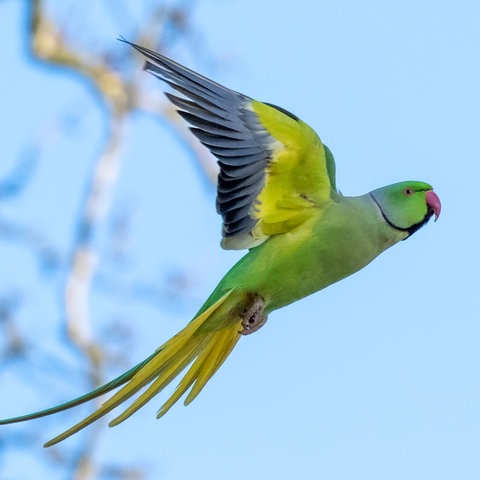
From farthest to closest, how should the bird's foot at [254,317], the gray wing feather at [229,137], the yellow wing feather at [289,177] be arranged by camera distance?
the bird's foot at [254,317] → the yellow wing feather at [289,177] → the gray wing feather at [229,137]

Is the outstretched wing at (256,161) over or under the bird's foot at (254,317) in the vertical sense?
over

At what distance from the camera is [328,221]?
12.8 feet

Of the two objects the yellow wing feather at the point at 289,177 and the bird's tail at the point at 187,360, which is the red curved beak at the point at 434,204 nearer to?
the yellow wing feather at the point at 289,177

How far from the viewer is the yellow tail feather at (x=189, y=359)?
3928 mm

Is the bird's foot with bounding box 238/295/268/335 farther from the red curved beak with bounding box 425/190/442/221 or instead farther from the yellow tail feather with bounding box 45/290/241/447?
the red curved beak with bounding box 425/190/442/221

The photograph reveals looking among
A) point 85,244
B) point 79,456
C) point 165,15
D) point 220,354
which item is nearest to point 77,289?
point 85,244

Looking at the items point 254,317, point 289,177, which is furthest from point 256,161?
point 254,317

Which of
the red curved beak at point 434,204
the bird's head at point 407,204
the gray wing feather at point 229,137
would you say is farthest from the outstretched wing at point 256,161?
the red curved beak at point 434,204

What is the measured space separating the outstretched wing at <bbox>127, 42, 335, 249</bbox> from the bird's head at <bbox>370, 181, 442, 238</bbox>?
0.19 meters

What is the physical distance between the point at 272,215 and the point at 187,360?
0.57 meters

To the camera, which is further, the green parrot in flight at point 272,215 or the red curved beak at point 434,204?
the red curved beak at point 434,204

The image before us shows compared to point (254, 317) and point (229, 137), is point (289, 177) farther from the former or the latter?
point (254, 317)

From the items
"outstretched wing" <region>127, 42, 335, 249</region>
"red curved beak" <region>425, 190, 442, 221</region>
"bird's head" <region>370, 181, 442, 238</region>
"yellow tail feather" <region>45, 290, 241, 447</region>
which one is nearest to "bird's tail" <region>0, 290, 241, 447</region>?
"yellow tail feather" <region>45, 290, 241, 447</region>

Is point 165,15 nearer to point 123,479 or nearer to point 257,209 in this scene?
point 123,479
